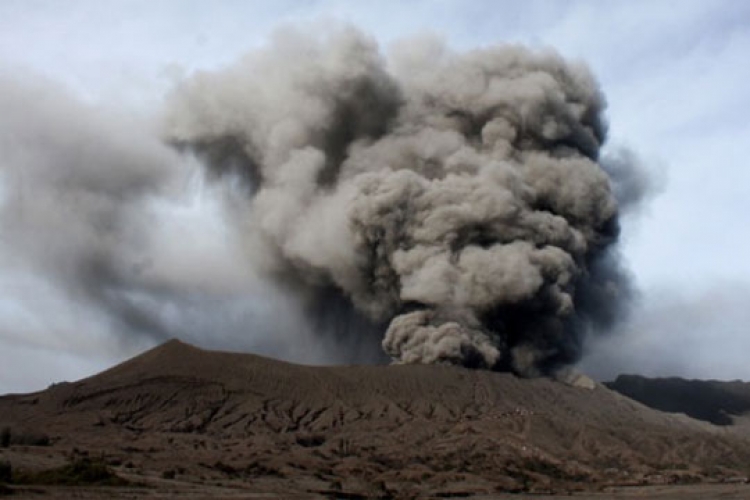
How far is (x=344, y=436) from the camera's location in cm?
Answer: 7050

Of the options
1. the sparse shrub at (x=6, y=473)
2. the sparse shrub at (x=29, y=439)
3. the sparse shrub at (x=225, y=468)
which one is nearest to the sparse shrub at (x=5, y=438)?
the sparse shrub at (x=29, y=439)

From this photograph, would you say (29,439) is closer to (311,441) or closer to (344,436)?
(311,441)

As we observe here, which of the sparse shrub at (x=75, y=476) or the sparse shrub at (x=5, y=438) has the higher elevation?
the sparse shrub at (x=5, y=438)

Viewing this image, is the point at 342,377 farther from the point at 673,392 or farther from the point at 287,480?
the point at 673,392

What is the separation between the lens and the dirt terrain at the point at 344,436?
53594 millimetres

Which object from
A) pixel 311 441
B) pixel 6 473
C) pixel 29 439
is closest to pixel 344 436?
pixel 311 441

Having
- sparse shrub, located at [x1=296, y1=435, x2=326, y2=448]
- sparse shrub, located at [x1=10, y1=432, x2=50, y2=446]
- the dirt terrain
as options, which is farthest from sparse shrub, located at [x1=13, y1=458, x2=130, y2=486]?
sparse shrub, located at [x1=296, y1=435, x2=326, y2=448]

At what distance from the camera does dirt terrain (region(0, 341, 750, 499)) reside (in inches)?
2110

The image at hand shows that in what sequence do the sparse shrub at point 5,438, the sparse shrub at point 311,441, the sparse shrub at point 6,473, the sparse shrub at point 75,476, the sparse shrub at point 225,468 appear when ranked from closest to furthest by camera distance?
the sparse shrub at point 6,473 → the sparse shrub at point 75,476 → the sparse shrub at point 225,468 → the sparse shrub at point 5,438 → the sparse shrub at point 311,441

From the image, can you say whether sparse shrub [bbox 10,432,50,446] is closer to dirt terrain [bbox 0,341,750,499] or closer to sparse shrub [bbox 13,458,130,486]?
dirt terrain [bbox 0,341,750,499]

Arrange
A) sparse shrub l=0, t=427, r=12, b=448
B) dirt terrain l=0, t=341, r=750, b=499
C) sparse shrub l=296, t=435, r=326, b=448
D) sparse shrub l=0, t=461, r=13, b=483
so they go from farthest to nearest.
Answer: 1. sparse shrub l=296, t=435, r=326, b=448
2. sparse shrub l=0, t=427, r=12, b=448
3. dirt terrain l=0, t=341, r=750, b=499
4. sparse shrub l=0, t=461, r=13, b=483

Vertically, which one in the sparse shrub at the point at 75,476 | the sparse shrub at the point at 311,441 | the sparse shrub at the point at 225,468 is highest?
the sparse shrub at the point at 311,441

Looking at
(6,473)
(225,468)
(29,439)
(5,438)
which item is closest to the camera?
(6,473)

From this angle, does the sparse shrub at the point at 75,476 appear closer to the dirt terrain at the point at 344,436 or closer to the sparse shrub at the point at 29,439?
the dirt terrain at the point at 344,436
